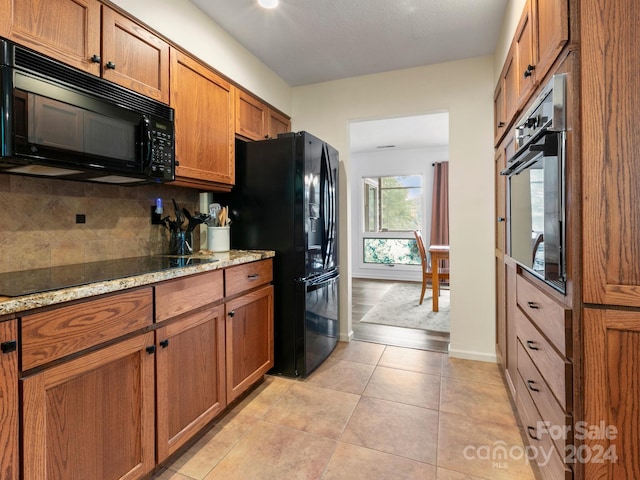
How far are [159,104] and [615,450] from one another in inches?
92.3

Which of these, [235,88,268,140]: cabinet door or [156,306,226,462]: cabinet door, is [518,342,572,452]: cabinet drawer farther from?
[235,88,268,140]: cabinet door

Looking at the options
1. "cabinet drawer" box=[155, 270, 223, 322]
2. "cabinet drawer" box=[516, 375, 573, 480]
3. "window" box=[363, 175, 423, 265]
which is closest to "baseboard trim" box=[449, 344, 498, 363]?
"cabinet drawer" box=[516, 375, 573, 480]

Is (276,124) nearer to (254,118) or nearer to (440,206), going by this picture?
(254,118)

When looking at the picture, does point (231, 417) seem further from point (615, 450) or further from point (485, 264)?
point (485, 264)

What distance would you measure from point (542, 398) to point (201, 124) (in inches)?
89.2

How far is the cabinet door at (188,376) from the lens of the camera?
1459mm

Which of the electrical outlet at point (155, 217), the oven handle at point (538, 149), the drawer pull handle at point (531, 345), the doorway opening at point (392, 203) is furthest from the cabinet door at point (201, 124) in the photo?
the doorway opening at point (392, 203)

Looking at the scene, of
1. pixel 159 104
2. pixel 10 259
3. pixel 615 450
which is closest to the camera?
pixel 615 450

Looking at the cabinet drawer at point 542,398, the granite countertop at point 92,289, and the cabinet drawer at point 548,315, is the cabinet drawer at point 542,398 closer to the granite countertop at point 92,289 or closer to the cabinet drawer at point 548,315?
the cabinet drawer at point 548,315

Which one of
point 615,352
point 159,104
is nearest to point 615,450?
point 615,352

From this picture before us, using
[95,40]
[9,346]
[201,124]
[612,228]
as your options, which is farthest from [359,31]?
[9,346]

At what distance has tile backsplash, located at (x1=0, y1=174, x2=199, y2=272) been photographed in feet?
4.81

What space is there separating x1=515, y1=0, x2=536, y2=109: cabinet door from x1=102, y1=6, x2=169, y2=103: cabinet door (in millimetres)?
1837

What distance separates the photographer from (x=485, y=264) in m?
2.70
